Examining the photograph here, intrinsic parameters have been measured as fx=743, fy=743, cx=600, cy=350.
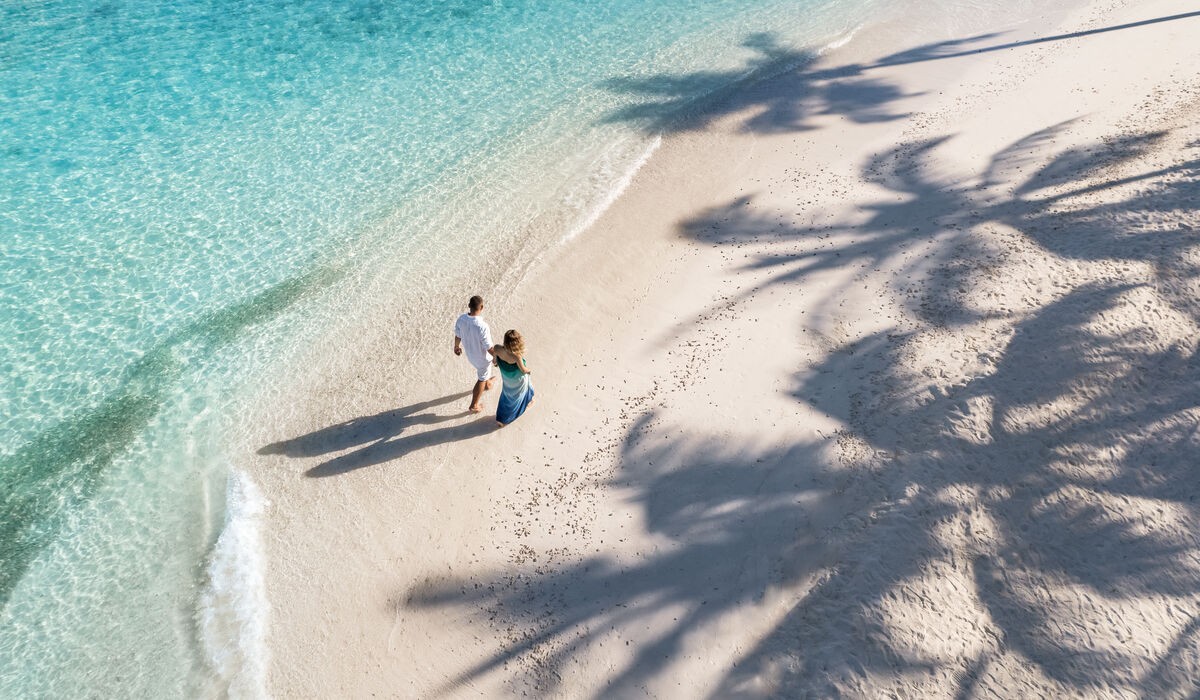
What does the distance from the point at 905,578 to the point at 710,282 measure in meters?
5.76

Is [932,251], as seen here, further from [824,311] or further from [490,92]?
[490,92]

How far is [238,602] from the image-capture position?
8453 mm

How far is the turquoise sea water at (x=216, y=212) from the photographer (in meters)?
8.78

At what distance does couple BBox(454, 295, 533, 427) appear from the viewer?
9.12m

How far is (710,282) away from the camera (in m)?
12.1

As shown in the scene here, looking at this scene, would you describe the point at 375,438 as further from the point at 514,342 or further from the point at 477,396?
the point at 514,342

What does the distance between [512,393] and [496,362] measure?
0.48 meters

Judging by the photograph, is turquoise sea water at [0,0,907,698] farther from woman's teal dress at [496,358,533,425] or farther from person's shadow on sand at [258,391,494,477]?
woman's teal dress at [496,358,533,425]

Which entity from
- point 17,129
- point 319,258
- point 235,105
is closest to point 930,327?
point 319,258

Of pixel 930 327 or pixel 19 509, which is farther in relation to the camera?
pixel 930 327

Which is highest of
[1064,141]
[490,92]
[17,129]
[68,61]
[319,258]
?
[68,61]

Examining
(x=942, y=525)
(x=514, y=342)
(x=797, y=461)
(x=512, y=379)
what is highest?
(x=514, y=342)

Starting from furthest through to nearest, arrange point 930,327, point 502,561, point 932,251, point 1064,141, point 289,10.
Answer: point 289,10, point 1064,141, point 932,251, point 930,327, point 502,561

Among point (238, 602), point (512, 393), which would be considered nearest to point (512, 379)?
point (512, 393)
